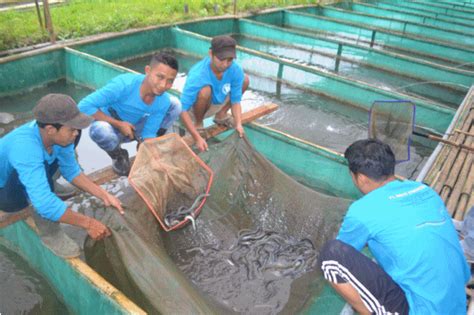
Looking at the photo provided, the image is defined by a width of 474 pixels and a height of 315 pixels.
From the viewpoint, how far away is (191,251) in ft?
9.89

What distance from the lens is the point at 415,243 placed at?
1.85 metres

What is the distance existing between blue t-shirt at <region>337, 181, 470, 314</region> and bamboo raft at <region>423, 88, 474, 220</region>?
1.78 metres

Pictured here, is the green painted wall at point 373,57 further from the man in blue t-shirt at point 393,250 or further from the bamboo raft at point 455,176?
the man in blue t-shirt at point 393,250

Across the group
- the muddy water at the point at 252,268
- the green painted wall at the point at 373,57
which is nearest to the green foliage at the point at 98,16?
the green painted wall at the point at 373,57

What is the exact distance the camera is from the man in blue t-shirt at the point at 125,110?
10.8 feet

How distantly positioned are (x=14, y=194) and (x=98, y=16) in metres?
6.99

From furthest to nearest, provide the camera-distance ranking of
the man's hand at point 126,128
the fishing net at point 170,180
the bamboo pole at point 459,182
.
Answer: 1. the bamboo pole at point 459,182
2. the man's hand at point 126,128
3. the fishing net at point 170,180

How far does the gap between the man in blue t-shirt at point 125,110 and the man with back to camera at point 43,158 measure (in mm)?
873

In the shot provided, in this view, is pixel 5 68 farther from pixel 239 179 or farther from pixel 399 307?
pixel 399 307

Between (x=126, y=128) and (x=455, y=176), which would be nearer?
(x=126, y=128)

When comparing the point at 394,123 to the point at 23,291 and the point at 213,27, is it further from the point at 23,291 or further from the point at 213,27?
the point at 213,27

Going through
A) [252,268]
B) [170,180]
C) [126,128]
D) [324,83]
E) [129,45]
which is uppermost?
[126,128]

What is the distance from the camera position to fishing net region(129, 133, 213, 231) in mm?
2822

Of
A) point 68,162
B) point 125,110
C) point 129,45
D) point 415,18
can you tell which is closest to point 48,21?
point 129,45
